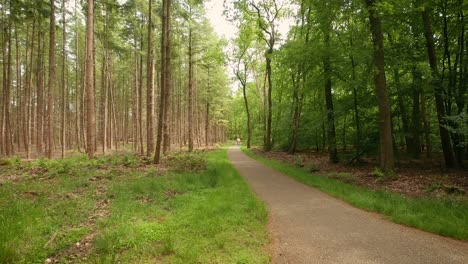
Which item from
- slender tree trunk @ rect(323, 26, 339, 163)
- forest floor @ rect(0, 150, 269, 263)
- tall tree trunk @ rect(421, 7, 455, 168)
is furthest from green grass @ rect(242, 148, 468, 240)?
slender tree trunk @ rect(323, 26, 339, 163)

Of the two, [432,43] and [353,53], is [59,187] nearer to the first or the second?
[353,53]

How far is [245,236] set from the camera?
4754 mm

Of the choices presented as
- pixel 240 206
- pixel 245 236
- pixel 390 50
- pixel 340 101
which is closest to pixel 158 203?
pixel 240 206

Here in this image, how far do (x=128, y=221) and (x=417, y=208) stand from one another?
7098 mm

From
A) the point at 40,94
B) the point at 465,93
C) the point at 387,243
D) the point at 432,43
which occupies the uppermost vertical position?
the point at 432,43

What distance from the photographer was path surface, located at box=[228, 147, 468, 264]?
3867 mm

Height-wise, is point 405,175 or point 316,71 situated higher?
point 316,71

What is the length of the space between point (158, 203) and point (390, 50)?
1332 cm

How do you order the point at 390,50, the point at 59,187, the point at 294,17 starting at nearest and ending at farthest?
the point at 59,187 → the point at 390,50 → the point at 294,17

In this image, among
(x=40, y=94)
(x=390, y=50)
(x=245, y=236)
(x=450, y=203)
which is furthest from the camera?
(x=40, y=94)

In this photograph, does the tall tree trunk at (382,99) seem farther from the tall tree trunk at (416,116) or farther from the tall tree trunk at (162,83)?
the tall tree trunk at (162,83)

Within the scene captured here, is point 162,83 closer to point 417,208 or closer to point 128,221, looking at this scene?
point 128,221

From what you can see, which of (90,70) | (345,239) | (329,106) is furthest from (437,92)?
(90,70)

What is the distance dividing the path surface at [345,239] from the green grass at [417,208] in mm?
287
